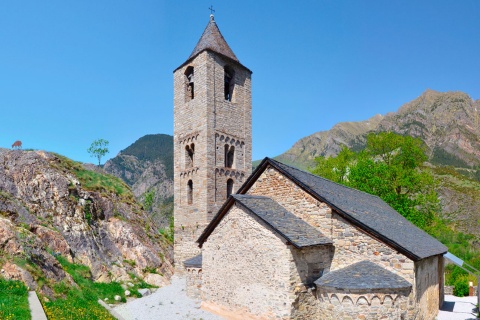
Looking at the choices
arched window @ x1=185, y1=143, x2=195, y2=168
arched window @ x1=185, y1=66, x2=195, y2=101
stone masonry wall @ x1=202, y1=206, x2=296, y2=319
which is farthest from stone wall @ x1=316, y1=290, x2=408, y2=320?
arched window @ x1=185, y1=66, x2=195, y2=101

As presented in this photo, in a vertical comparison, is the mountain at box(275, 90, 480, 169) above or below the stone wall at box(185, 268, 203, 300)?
above

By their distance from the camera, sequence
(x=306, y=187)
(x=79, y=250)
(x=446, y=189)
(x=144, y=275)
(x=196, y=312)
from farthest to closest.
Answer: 1. (x=446, y=189)
2. (x=144, y=275)
3. (x=79, y=250)
4. (x=196, y=312)
5. (x=306, y=187)

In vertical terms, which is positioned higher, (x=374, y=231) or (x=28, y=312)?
(x=374, y=231)

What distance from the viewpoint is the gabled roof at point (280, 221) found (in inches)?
394

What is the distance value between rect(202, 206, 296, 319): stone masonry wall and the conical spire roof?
41.5 feet

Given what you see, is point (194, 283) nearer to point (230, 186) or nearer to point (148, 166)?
point (230, 186)

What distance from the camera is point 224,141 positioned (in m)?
20.6

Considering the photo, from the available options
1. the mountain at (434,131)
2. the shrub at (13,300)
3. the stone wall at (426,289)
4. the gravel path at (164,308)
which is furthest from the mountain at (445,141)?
the shrub at (13,300)

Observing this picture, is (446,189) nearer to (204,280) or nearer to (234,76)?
(234,76)

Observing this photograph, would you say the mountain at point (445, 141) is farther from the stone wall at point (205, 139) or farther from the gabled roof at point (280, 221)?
the gabled roof at point (280, 221)

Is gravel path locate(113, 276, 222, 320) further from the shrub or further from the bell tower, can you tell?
the bell tower

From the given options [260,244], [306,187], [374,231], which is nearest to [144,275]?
[260,244]

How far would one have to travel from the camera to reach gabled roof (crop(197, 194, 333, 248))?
1001 centimetres

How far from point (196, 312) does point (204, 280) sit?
1.27 metres
